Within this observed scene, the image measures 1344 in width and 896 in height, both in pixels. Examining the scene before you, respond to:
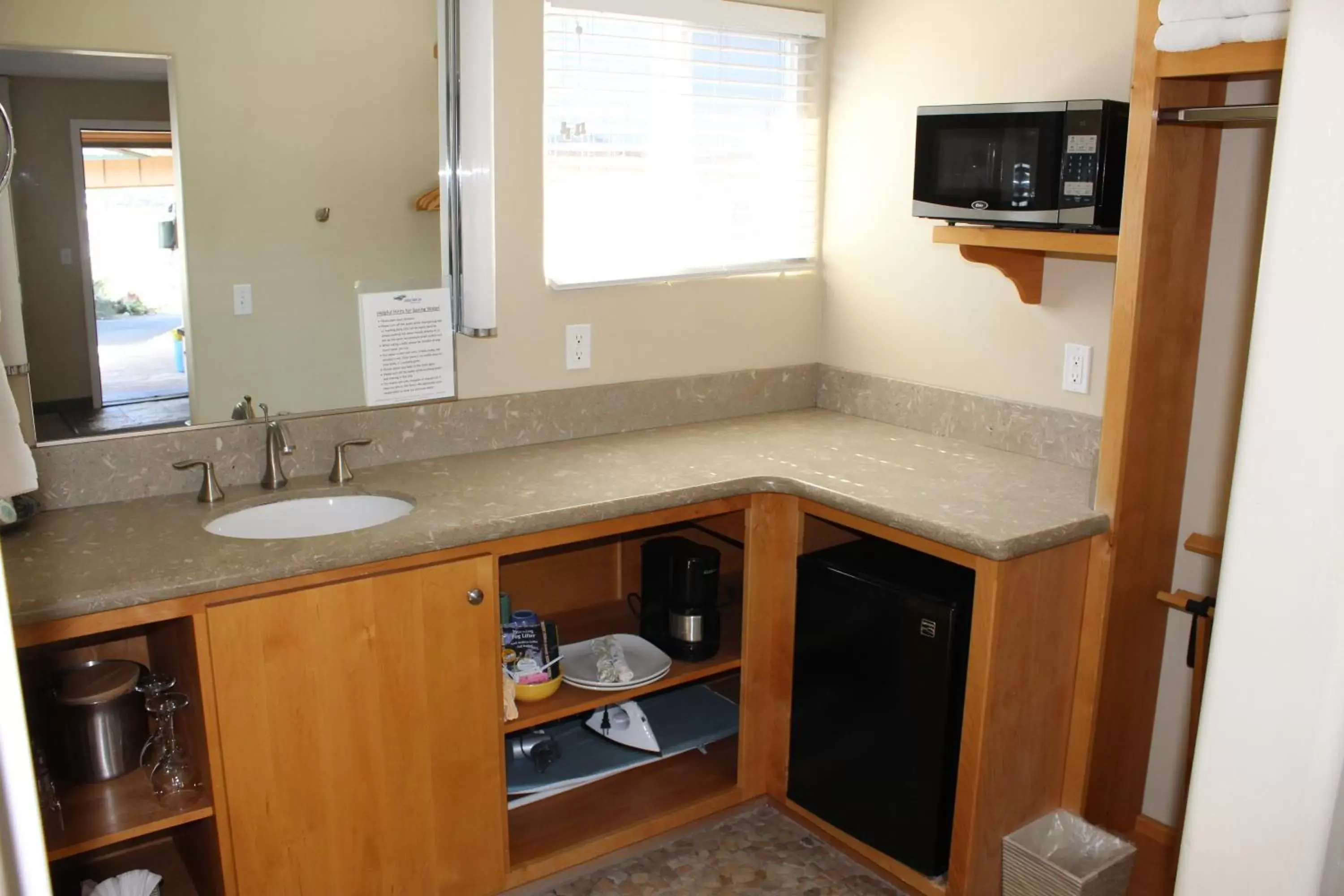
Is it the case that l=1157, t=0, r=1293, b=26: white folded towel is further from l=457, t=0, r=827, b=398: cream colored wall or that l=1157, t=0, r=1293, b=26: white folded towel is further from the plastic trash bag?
the plastic trash bag

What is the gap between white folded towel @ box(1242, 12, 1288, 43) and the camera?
1710 mm

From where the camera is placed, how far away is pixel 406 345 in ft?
8.35

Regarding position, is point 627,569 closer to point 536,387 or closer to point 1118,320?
point 536,387

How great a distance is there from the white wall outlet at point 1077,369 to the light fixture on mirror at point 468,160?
1327mm

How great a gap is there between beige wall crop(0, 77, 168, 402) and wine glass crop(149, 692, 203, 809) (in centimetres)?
66

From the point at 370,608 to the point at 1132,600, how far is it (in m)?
1.56

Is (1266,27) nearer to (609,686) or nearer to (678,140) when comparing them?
(678,140)

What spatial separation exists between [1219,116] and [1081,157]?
0.31 meters

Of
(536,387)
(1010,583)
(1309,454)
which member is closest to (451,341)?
(536,387)

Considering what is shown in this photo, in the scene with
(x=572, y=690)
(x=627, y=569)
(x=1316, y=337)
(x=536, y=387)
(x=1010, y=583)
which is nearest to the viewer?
(x=1316, y=337)

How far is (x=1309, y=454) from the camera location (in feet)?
1.66

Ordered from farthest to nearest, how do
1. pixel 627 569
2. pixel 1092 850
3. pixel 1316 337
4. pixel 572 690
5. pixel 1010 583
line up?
pixel 627 569 → pixel 572 690 → pixel 1092 850 → pixel 1010 583 → pixel 1316 337

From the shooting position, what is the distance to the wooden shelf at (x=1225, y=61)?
1.76 m

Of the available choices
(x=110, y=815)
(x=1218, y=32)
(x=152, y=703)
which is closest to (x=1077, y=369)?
(x=1218, y=32)
